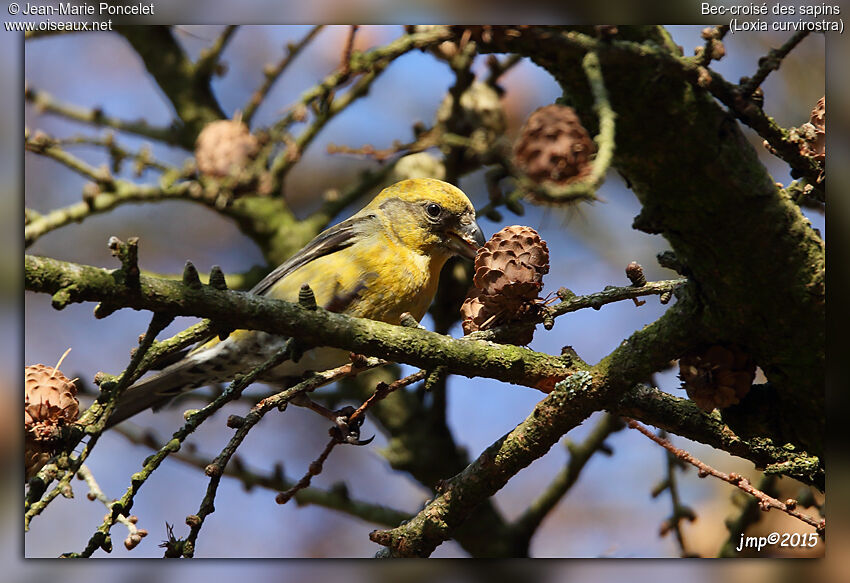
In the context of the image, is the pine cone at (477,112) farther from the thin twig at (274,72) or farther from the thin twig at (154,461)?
the thin twig at (154,461)

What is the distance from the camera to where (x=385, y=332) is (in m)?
1.52

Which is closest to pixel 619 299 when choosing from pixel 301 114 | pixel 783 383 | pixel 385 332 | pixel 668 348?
pixel 668 348

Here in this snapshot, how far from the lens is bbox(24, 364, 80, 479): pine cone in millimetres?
1518

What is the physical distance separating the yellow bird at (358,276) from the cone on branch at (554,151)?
1.49 metres

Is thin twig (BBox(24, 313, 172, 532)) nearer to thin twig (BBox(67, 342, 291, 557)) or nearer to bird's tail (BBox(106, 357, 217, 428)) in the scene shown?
thin twig (BBox(67, 342, 291, 557))

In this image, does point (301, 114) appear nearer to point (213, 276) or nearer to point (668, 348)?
point (213, 276)

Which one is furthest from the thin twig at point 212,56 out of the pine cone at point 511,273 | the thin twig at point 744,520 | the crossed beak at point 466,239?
the thin twig at point 744,520

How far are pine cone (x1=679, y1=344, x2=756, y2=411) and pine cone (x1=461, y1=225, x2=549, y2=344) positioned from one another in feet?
1.13

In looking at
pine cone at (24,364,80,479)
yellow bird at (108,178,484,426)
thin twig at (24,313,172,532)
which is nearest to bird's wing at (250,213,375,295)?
yellow bird at (108,178,484,426)

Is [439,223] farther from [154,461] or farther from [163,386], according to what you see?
[154,461]

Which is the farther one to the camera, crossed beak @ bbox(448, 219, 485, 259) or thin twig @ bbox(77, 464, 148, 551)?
crossed beak @ bbox(448, 219, 485, 259)

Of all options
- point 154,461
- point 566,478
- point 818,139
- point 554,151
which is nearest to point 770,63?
point 818,139

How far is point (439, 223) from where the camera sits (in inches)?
113

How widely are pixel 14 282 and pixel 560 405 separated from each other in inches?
46.5
